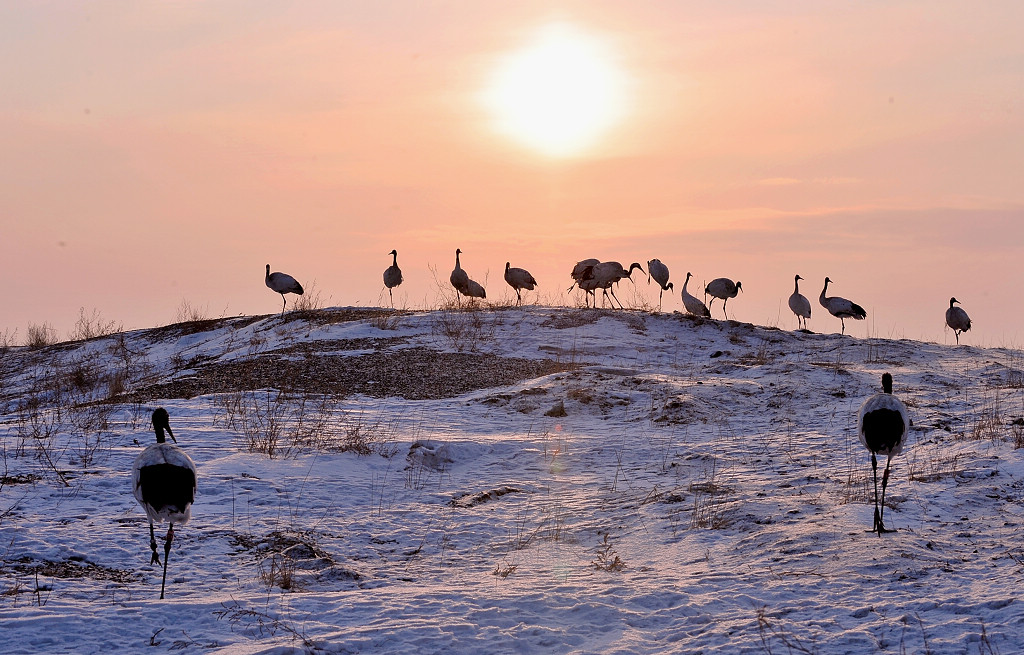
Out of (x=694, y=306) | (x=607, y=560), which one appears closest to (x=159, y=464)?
(x=607, y=560)

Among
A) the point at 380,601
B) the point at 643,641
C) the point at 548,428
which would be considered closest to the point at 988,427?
the point at 548,428

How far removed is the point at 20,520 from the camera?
7797 millimetres

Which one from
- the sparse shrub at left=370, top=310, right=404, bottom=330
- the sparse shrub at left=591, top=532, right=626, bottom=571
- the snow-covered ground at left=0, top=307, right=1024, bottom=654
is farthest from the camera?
the sparse shrub at left=370, top=310, right=404, bottom=330

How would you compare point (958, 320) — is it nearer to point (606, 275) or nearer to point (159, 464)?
point (606, 275)

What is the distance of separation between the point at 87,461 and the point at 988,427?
10.7 metres

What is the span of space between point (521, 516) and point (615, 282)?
1872cm

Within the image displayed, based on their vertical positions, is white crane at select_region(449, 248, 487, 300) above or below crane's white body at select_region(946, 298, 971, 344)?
above

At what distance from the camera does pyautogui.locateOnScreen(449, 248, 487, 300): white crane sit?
29328 mm

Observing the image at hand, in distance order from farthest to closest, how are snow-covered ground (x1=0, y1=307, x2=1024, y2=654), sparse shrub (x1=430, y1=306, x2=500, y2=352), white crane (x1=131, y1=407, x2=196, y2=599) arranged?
sparse shrub (x1=430, y1=306, x2=500, y2=352)
white crane (x1=131, y1=407, x2=196, y2=599)
snow-covered ground (x1=0, y1=307, x2=1024, y2=654)

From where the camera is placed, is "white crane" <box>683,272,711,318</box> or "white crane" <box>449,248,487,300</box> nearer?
"white crane" <box>683,272,711,318</box>

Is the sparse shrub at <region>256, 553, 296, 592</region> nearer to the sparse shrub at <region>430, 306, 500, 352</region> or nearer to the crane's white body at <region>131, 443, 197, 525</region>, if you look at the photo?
the crane's white body at <region>131, 443, 197, 525</region>

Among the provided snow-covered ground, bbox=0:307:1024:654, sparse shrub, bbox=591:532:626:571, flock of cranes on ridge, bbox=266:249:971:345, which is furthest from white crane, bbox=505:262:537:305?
sparse shrub, bbox=591:532:626:571

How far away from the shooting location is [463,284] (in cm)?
2944

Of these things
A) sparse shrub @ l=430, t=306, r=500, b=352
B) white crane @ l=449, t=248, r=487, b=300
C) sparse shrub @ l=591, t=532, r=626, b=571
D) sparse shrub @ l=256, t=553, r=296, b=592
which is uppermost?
white crane @ l=449, t=248, r=487, b=300
